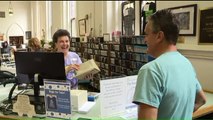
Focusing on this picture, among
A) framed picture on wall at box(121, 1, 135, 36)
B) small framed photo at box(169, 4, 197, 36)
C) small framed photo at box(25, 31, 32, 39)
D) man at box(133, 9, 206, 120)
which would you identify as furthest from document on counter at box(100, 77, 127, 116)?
small framed photo at box(25, 31, 32, 39)

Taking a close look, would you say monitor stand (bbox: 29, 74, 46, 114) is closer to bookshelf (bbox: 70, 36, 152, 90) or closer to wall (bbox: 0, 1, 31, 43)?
bookshelf (bbox: 70, 36, 152, 90)

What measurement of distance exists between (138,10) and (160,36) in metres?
2.93

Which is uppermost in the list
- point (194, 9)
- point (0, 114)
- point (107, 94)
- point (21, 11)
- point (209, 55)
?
point (21, 11)

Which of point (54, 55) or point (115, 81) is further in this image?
point (54, 55)

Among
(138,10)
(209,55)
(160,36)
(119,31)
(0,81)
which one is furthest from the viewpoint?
(119,31)

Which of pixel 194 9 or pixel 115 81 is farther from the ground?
pixel 194 9

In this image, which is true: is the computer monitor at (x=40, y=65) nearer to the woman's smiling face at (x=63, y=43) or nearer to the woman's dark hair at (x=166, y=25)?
the woman's smiling face at (x=63, y=43)

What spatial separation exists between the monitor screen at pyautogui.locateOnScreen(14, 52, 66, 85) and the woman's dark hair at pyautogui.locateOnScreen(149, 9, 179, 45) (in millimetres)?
990

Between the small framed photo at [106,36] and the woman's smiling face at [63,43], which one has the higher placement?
the small framed photo at [106,36]

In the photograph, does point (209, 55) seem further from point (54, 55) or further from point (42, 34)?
point (42, 34)

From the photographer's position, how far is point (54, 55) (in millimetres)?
2039

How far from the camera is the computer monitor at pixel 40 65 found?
81.1 inches

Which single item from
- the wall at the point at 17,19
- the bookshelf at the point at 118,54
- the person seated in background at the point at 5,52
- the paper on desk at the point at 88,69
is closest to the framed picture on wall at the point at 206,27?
the bookshelf at the point at 118,54

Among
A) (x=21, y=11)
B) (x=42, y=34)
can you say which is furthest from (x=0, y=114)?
(x=42, y=34)
